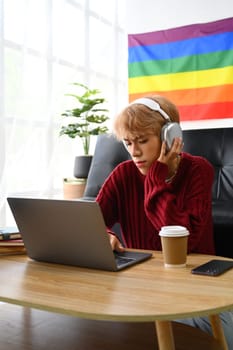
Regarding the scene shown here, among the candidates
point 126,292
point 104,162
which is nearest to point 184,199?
point 126,292

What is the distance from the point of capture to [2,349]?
3.11ft

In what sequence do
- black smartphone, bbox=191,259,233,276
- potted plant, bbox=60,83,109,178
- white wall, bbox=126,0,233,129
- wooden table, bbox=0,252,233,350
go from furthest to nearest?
1. white wall, bbox=126,0,233,129
2. potted plant, bbox=60,83,109,178
3. black smartphone, bbox=191,259,233,276
4. wooden table, bbox=0,252,233,350

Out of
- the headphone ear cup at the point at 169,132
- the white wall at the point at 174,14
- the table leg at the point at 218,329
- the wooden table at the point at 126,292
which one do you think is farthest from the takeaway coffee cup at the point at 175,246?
the white wall at the point at 174,14

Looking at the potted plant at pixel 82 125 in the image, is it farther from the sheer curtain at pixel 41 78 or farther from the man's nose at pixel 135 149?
the man's nose at pixel 135 149

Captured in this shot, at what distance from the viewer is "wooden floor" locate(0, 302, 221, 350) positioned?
95 cm

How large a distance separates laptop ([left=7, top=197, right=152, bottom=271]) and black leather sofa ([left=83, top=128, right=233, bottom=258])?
1.11 metres

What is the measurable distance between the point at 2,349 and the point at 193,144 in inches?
70.6

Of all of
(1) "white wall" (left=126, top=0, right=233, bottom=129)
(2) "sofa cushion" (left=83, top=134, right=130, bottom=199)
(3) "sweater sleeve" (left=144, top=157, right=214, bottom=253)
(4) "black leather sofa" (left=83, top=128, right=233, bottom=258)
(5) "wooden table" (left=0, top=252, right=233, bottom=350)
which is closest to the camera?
(5) "wooden table" (left=0, top=252, right=233, bottom=350)

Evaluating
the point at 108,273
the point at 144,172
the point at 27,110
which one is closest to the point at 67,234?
the point at 108,273

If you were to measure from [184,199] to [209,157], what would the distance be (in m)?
1.24

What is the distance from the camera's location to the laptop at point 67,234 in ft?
3.01

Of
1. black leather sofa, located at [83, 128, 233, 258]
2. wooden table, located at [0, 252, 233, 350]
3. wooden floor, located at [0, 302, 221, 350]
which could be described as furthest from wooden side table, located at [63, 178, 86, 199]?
wooden table, located at [0, 252, 233, 350]

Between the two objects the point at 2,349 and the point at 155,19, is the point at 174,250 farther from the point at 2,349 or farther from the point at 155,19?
the point at 155,19

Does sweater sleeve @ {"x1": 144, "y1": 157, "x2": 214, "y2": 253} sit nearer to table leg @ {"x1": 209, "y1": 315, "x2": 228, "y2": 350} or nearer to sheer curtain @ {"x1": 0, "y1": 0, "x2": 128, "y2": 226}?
table leg @ {"x1": 209, "y1": 315, "x2": 228, "y2": 350}
